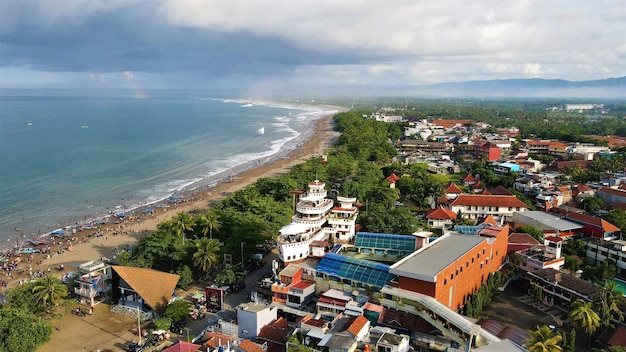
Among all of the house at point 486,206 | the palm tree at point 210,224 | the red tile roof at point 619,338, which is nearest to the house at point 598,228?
the house at point 486,206

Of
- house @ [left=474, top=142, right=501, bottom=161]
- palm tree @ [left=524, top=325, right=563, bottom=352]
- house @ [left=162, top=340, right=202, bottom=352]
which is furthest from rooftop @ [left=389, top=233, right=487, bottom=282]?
house @ [left=474, top=142, right=501, bottom=161]

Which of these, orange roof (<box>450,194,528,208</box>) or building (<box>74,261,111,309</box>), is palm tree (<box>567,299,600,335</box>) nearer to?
orange roof (<box>450,194,528,208</box>)

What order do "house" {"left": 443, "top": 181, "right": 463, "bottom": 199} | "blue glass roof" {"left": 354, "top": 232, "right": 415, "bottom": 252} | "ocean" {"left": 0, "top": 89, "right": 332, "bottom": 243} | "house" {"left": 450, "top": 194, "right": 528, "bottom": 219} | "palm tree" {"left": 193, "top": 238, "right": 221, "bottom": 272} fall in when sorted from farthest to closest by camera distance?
"ocean" {"left": 0, "top": 89, "right": 332, "bottom": 243}, "house" {"left": 443, "top": 181, "right": 463, "bottom": 199}, "house" {"left": 450, "top": 194, "right": 528, "bottom": 219}, "palm tree" {"left": 193, "top": 238, "right": 221, "bottom": 272}, "blue glass roof" {"left": 354, "top": 232, "right": 415, "bottom": 252}

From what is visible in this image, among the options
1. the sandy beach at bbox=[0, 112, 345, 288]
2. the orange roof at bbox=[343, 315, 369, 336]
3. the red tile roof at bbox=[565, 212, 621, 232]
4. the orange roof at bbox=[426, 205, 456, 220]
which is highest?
the red tile roof at bbox=[565, 212, 621, 232]

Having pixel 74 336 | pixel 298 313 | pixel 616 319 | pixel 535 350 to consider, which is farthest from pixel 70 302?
pixel 616 319

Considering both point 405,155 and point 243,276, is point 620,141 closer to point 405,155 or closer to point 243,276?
point 405,155

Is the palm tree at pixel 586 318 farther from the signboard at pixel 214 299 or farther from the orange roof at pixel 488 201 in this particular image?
the orange roof at pixel 488 201
